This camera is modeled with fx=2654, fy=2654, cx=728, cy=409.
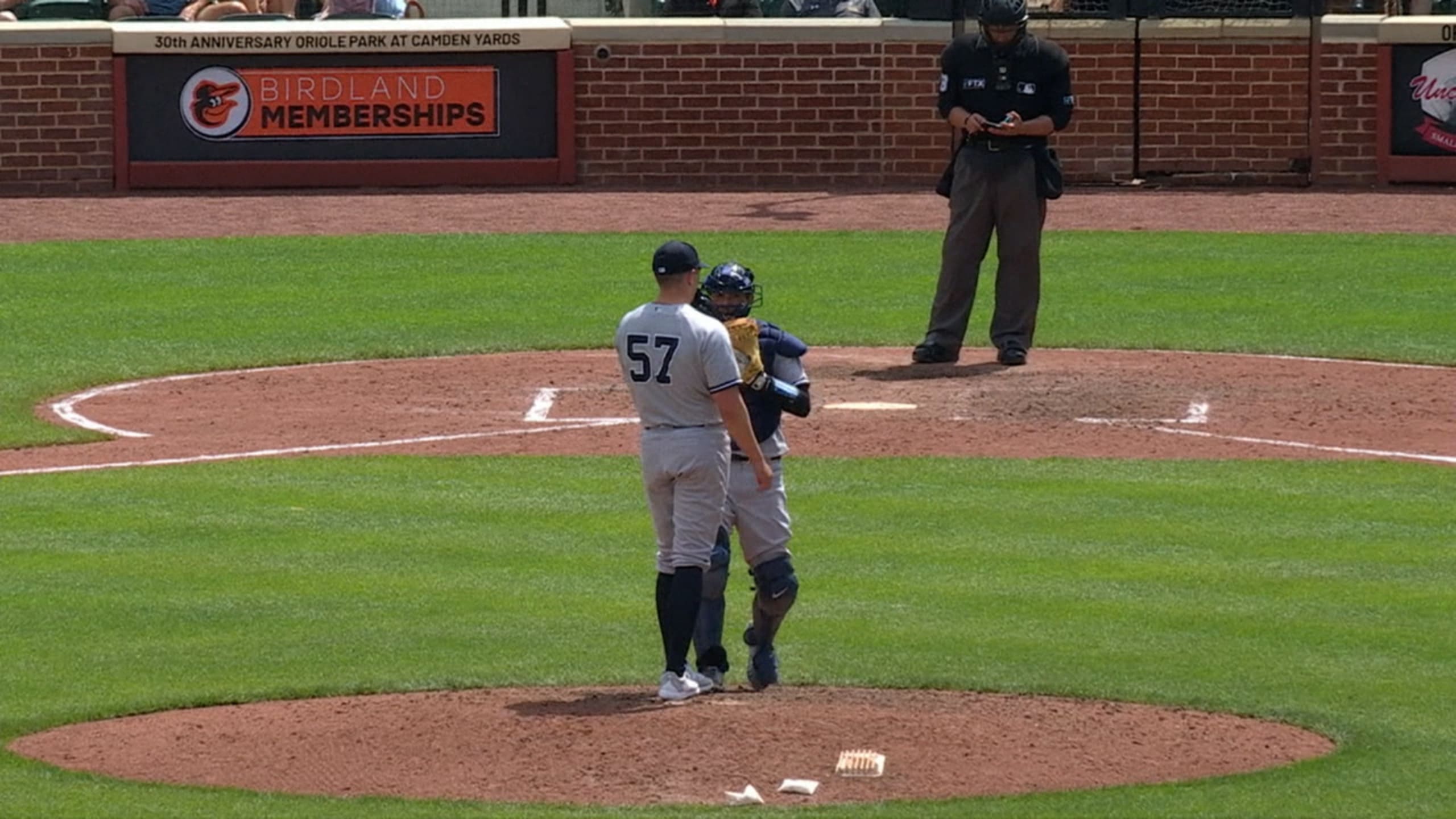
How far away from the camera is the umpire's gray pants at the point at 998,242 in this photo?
681 inches

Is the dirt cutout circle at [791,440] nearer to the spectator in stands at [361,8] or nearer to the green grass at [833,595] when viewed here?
the green grass at [833,595]

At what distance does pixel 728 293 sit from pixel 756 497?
2.42ft

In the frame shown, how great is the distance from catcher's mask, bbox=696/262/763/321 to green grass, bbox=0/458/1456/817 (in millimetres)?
1390

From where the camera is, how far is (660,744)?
866 centimetres

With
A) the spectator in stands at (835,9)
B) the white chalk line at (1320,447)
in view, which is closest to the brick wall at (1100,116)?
the spectator in stands at (835,9)

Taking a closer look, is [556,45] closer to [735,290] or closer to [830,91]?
[830,91]

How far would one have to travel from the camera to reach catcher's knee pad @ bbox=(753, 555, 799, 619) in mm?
9430

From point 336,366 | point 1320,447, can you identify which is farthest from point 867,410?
point 336,366

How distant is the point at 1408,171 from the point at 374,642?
1874cm

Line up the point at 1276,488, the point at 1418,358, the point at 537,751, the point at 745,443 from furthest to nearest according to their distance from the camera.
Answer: the point at 1418,358, the point at 1276,488, the point at 745,443, the point at 537,751

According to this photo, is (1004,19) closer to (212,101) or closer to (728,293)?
(728,293)

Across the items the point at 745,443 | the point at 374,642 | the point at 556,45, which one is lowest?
the point at 374,642

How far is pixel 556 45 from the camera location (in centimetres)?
2678

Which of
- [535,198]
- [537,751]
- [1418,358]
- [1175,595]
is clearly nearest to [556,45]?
[535,198]
